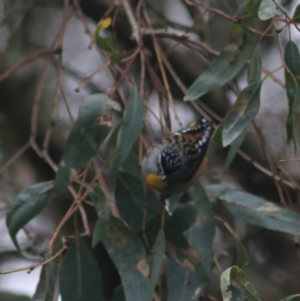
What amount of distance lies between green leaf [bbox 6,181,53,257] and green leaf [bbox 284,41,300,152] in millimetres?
542

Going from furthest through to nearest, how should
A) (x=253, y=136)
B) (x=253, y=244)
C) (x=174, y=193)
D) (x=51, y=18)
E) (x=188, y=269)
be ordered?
(x=51, y=18)
(x=253, y=244)
(x=253, y=136)
(x=174, y=193)
(x=188, y=269)

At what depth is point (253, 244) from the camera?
8.02 feet

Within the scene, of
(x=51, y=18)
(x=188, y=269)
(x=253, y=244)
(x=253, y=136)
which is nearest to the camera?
(x=188, y=269)

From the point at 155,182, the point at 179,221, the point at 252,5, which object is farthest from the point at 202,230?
the point at 252,5

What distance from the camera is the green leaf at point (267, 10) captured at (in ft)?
3.85

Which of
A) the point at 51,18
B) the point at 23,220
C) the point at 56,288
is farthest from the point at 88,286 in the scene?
the point at 51,18

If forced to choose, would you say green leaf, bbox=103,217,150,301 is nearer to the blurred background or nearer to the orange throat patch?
the orange throat patch

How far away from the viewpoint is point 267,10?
3.90 feet

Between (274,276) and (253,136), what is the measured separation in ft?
1.79

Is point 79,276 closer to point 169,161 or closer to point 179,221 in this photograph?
point 179,221

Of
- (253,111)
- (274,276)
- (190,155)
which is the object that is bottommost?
(274,276)

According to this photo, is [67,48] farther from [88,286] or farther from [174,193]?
[88,286]

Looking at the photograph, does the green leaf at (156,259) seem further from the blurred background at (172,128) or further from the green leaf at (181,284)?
the blurred background at (172,128)

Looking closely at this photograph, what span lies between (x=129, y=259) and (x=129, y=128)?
10.9 inches
